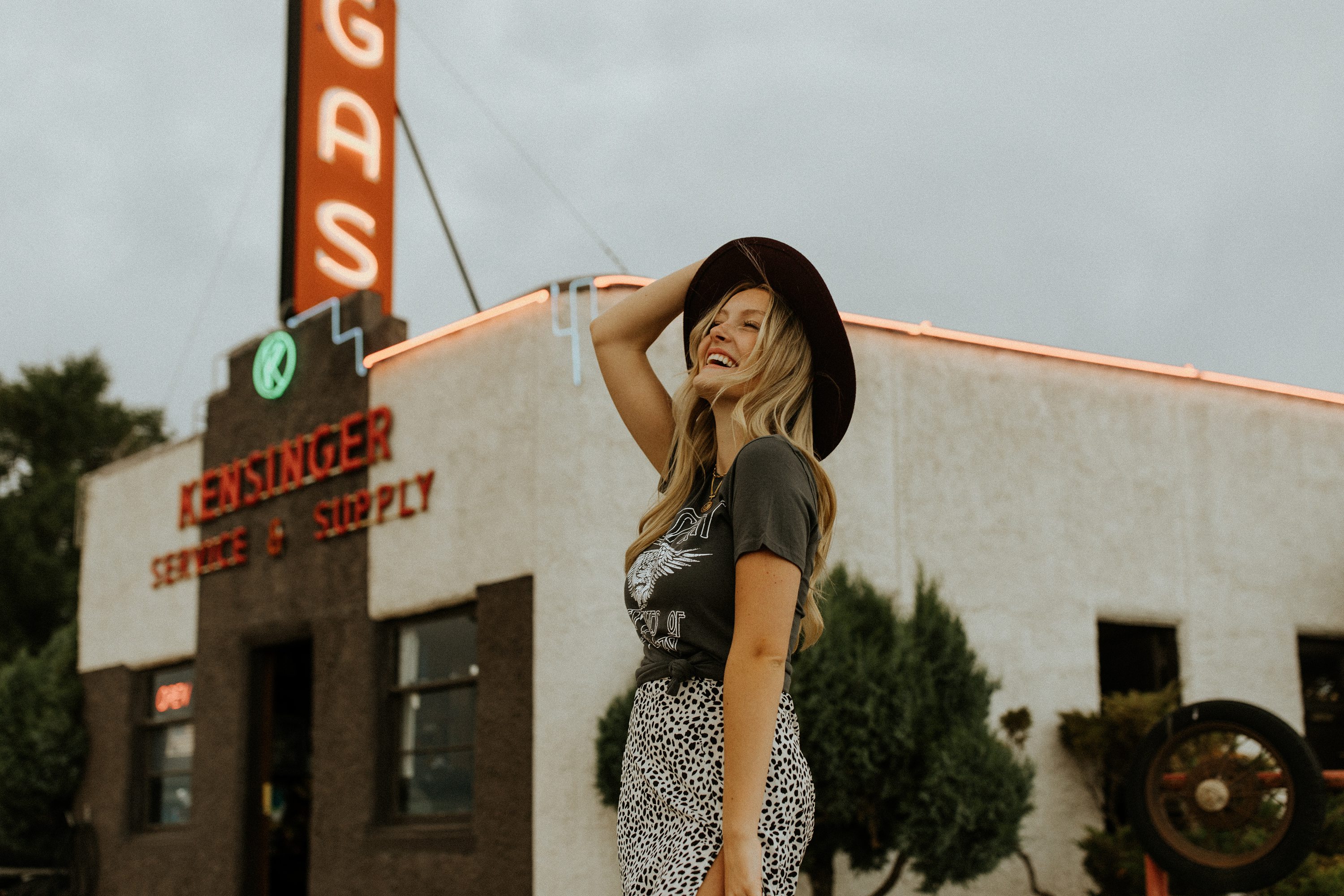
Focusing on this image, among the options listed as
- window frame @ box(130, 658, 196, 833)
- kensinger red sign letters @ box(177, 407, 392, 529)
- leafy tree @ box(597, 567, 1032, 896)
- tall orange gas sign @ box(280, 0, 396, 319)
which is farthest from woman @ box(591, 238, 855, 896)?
window frame @ box(130, 658, 196, 833)

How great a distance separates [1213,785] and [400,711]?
5.47 meters

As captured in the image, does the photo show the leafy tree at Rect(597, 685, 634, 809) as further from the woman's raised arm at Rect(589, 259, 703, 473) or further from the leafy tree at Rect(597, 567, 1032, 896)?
the woman's raised arm at Rect(589, 259, 703, 473)

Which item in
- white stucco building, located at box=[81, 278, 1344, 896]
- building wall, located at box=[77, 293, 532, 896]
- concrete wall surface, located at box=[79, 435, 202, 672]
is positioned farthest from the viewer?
concrete wall surface, located at box=[79, 435, 202, 672]

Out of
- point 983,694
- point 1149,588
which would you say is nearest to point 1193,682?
point 1149,588

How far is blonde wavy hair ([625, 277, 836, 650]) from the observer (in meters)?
2.07

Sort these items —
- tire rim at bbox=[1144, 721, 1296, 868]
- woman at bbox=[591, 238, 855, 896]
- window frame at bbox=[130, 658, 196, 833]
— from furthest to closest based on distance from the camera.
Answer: window frame at bbox=[130, 658, 196, 833] → tire rim at bbox=[1144, 721, 1296, 868] → woman at bbox=[591, 238, 855, 896]

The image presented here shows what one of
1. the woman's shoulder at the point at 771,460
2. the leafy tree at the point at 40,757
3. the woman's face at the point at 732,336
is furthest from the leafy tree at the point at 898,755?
the leafy tree at the point at 40,757

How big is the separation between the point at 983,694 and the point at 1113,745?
176cm

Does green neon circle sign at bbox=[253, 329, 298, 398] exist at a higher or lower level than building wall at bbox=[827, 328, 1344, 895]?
higher

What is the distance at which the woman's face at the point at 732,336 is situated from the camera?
2166mm

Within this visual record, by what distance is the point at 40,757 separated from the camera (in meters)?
12.4

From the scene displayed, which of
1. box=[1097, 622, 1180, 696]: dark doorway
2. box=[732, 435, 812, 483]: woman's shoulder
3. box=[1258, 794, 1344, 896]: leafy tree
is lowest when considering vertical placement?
box=[1258, 794, 1344, 896]: leafy tree

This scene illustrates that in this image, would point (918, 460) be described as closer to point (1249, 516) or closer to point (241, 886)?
point (1249, 516)

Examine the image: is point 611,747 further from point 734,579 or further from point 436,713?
point 734,579
